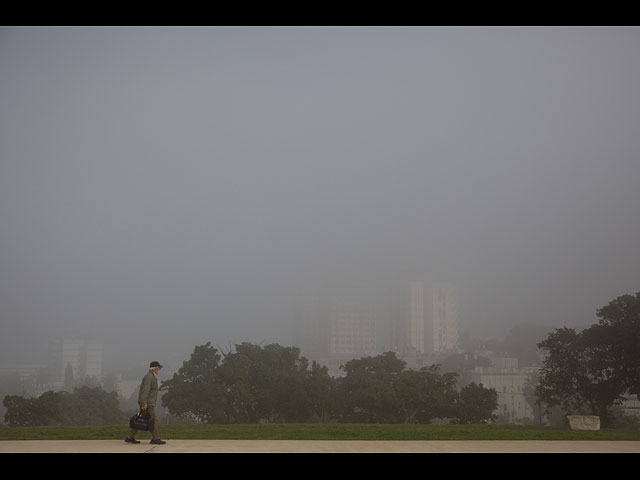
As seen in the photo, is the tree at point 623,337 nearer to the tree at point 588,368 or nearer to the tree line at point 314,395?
the tree at point 588,368

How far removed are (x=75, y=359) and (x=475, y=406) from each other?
26416 mm

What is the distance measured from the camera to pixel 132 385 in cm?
4512

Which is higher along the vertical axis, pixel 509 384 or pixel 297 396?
pixel 509 384

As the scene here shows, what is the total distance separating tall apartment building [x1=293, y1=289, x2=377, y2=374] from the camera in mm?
39375

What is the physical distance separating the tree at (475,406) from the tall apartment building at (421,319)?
34.0 ft

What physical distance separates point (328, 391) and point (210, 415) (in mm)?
5065

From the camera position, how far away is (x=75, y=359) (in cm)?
4356

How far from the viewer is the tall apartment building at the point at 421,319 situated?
3972cm

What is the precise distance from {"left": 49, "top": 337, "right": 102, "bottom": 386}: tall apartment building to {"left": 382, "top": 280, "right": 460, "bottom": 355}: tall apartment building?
18.4m

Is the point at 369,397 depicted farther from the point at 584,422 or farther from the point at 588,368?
the point at 584,422

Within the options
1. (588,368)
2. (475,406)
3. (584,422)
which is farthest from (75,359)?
(584,422)

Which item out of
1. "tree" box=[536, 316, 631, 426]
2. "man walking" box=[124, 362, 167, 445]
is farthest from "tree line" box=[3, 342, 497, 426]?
"man walking" box=[124, 362, 167, 445]
